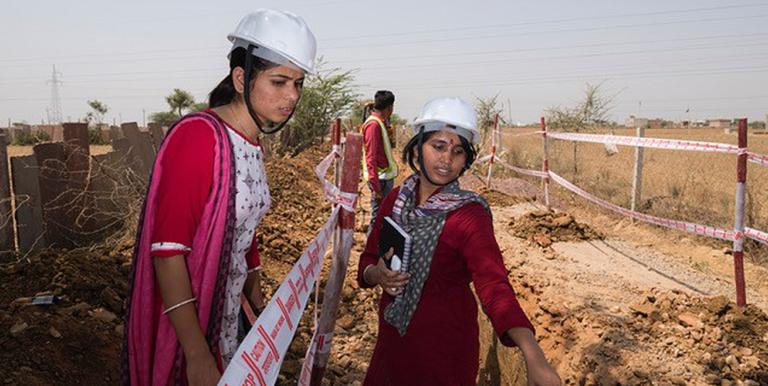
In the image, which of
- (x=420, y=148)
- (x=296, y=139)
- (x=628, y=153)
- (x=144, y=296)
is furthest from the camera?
(x=628, y=153)

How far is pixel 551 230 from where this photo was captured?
7.80m

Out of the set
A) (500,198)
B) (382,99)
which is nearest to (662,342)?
(382,99)

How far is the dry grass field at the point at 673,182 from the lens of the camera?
9.51 meters

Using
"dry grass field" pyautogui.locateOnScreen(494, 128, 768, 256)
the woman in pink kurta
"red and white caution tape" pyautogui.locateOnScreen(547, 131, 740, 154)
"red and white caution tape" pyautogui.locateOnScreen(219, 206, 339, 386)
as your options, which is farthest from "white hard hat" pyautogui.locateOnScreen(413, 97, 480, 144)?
"dry grass field" pyautogui.locateOnScreen(494, 128, 768, 256)

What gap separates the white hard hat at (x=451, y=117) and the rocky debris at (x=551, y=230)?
556 cm

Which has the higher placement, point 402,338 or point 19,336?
point 402,338

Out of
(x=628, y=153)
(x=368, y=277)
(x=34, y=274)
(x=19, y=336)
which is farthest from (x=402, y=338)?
(x=628, y=153)

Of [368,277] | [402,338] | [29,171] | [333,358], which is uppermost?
[29,171]

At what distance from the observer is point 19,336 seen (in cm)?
304

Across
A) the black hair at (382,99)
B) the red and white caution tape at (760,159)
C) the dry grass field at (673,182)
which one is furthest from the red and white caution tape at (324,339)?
the dry grass field at (673,182)

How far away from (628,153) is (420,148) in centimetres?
2678

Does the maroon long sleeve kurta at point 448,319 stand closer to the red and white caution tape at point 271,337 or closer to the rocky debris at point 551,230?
the red and white caution tape at point 271,337

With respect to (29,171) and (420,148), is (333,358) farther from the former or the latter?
(29,171)

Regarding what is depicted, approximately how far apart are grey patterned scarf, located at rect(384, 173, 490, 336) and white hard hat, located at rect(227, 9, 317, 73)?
2.40ft
